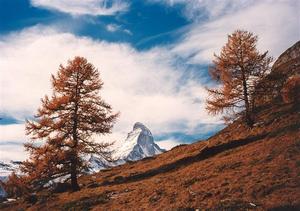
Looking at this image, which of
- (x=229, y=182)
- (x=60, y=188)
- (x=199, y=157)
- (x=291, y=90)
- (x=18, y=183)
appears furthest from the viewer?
(x=291, y=90)

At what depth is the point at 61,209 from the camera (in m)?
23.1

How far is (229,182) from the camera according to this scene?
63.9 ft

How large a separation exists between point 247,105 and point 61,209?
18437 mm

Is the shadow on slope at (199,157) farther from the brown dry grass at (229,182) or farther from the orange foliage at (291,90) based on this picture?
the orange foliage at (291,90)

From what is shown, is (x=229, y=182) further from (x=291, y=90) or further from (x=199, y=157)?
(x=291, y=90)

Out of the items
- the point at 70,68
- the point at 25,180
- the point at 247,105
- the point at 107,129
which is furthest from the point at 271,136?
the point at 25,180

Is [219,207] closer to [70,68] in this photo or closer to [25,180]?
[25,180]

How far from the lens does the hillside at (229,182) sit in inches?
643

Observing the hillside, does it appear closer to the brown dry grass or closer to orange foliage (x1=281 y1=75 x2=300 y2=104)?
the brown dry grass

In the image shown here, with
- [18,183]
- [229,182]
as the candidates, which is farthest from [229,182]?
[18,183]

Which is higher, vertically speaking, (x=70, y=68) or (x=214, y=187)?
(x=70, y=68)

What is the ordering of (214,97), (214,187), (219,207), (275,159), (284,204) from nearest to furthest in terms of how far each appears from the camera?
1. (284,204)
2. (219,207)
3. (214,187)
4. (275,159)
5. (214,97)

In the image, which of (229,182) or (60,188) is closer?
(229,182)

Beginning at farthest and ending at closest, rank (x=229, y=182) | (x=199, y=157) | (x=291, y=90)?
(x=291, y=90) → (x=199, y=157) → (x=229, y=182)
